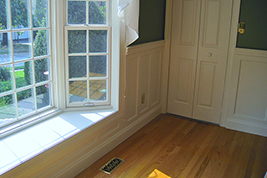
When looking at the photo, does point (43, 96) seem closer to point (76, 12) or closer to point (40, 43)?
point (40, 43)

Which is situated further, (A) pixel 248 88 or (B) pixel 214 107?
(B) pixel 214 107

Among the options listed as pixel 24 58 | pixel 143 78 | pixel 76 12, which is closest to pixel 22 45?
pixel 24 58

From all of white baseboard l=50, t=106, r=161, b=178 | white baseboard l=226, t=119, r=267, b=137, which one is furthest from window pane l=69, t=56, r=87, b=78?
white baseboard l=226, t=119, r=267, b=137

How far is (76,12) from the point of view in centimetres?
280

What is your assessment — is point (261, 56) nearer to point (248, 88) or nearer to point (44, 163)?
point (248, 88)

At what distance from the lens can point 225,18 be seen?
360 cm

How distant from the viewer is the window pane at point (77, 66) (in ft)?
9.53

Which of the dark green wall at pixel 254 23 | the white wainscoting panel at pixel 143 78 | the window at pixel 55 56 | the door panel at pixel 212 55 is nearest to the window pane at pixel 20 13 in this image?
the window at pixel 55 56

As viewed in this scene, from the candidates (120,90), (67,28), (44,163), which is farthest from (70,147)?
(67,28)

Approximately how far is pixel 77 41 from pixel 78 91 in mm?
539

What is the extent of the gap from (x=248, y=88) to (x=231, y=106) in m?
0.33

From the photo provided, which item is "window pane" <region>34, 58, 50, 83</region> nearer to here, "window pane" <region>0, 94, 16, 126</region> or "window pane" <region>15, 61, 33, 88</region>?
"window pane" <region>15, 61, 33, 88</region>

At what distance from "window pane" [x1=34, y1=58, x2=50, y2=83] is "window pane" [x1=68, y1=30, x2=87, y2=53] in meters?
0.28

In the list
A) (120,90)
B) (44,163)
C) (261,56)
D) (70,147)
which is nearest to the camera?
(44,163)
